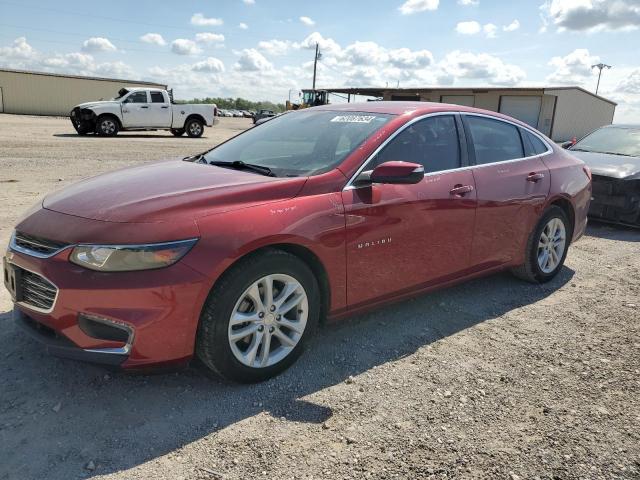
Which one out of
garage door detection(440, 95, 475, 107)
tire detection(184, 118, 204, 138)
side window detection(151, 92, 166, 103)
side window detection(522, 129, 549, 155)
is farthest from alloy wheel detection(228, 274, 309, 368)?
garage door detection(440, 95, 475, 107)

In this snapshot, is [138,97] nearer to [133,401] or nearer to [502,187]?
[502,187]

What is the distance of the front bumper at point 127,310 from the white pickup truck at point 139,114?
18.9 meters

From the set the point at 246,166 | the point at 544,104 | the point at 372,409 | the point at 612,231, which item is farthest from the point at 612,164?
the point at 544,104

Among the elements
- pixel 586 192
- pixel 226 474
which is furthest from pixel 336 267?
pixel 586 192

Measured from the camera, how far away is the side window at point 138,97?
67.8 feet

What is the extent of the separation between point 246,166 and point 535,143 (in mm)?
2816

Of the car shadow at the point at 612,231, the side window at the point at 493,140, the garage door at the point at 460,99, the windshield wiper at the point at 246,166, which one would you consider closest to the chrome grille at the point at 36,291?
the windshield wiper at the point at 246,166

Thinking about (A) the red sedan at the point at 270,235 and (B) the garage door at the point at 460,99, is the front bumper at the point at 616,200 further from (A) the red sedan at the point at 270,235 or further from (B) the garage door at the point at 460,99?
(B) the garage door at the point at 460,99

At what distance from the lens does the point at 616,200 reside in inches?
289

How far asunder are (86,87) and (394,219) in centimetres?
4940

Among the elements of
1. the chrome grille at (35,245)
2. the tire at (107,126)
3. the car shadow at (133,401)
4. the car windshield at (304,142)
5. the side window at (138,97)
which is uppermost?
the side window at (138,97)

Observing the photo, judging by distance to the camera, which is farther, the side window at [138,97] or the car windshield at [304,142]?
the side window at [138,97]

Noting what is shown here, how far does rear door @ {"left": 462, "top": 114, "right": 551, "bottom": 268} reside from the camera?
4180 millimetres

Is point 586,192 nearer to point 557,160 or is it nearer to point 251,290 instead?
point 557,160
